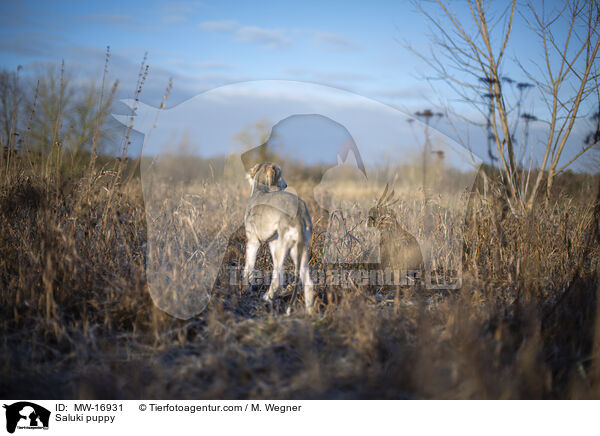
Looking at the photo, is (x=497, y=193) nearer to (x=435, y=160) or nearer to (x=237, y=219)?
(x=435, y=160)

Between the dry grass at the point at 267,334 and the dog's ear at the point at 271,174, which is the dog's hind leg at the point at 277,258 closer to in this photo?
the dry grass at the point at 267,334

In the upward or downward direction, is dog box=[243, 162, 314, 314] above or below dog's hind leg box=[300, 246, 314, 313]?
above

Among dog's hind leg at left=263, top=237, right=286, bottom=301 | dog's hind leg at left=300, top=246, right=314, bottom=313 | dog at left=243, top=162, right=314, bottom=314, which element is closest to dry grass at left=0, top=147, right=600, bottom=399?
dog's hind leg at left=300, top=246, right=314, bottom=313

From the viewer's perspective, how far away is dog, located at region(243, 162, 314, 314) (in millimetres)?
3361

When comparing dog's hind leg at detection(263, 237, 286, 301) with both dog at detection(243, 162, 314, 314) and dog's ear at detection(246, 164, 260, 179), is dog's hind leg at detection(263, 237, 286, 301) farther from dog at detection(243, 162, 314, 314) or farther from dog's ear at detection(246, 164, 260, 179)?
dog's ear at detection(246, 164, 260, 179)

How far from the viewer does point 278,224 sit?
3.37 m

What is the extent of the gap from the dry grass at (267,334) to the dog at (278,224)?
1.36 feet

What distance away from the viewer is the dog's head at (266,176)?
146 inches

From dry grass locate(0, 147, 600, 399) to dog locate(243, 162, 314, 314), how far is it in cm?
42
